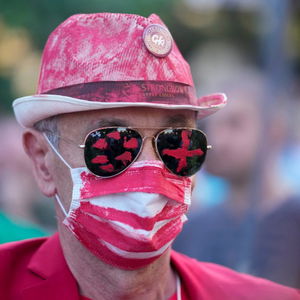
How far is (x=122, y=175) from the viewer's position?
2.50 meters

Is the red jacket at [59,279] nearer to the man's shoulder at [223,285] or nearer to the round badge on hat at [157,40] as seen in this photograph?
the man's shoulder at [223,285]

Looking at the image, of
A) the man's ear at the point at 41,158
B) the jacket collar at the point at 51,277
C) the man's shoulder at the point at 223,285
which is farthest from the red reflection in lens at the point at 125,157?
the man's shoulder at the point at 223,285

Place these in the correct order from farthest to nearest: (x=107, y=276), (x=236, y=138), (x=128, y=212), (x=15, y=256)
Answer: (x=236, y=138)
(x=15, y=256)
(x=107, y=276)
(x=128, y=212)

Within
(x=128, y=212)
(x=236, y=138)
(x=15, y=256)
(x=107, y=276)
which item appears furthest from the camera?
(x=236, y=138)

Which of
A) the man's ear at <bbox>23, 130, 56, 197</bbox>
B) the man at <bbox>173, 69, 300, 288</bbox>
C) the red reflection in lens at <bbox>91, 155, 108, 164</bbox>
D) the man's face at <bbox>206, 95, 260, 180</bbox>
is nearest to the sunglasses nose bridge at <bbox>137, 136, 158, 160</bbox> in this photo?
the red reflection in lens at <bbox>91, 155, 108, 164</bbox>

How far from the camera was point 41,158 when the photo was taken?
9.39 feet

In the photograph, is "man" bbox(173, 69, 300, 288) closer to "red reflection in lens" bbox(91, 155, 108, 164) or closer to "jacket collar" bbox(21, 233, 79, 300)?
"jacket collar" bbox(21, 233, 79, 300)

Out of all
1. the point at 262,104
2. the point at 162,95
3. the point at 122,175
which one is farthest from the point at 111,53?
the point at 262,104

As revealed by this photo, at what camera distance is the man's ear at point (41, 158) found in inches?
110

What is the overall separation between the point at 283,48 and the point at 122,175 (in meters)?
2.85

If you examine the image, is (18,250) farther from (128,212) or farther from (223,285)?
(223,285)

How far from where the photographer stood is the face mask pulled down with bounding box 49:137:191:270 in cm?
244

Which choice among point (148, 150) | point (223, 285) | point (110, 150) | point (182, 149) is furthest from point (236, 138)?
point (110, 150)

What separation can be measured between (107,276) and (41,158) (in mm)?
679
